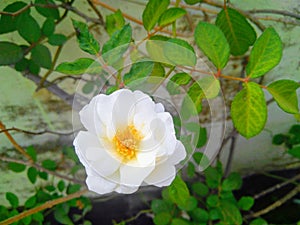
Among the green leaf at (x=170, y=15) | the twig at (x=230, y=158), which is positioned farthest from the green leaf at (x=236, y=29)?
the twig at (x=230, y=158)

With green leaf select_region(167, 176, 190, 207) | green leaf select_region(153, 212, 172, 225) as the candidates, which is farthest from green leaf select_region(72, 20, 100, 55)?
green leaf select_region(153, 212, 172, 225)

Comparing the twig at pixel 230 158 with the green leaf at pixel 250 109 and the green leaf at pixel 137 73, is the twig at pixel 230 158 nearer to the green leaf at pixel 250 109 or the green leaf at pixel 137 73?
the green leaf at pixel 250 109

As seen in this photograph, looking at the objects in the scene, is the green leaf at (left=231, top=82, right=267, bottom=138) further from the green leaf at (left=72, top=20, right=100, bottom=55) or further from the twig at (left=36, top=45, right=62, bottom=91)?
the twig at (left=36, top=45, right=62, bottom=91)

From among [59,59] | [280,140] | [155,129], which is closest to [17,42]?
[59,59]

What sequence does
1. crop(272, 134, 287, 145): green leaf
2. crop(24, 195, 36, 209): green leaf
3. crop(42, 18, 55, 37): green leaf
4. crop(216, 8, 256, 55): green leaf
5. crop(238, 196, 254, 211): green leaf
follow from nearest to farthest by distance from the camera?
crop(216, 8, 256, 55): green leaf, crop(42, 18, 55, 37): green leaf, crop(24, 195, 36, 209): green leaf, crop(238, 196, 254, 211): green leaf, crop(272, 134, 287, 145): green leaf

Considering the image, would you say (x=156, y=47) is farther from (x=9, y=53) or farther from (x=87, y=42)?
(x=9, y=53)

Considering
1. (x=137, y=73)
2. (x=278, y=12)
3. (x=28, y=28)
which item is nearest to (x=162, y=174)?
(x=137, y=73)
